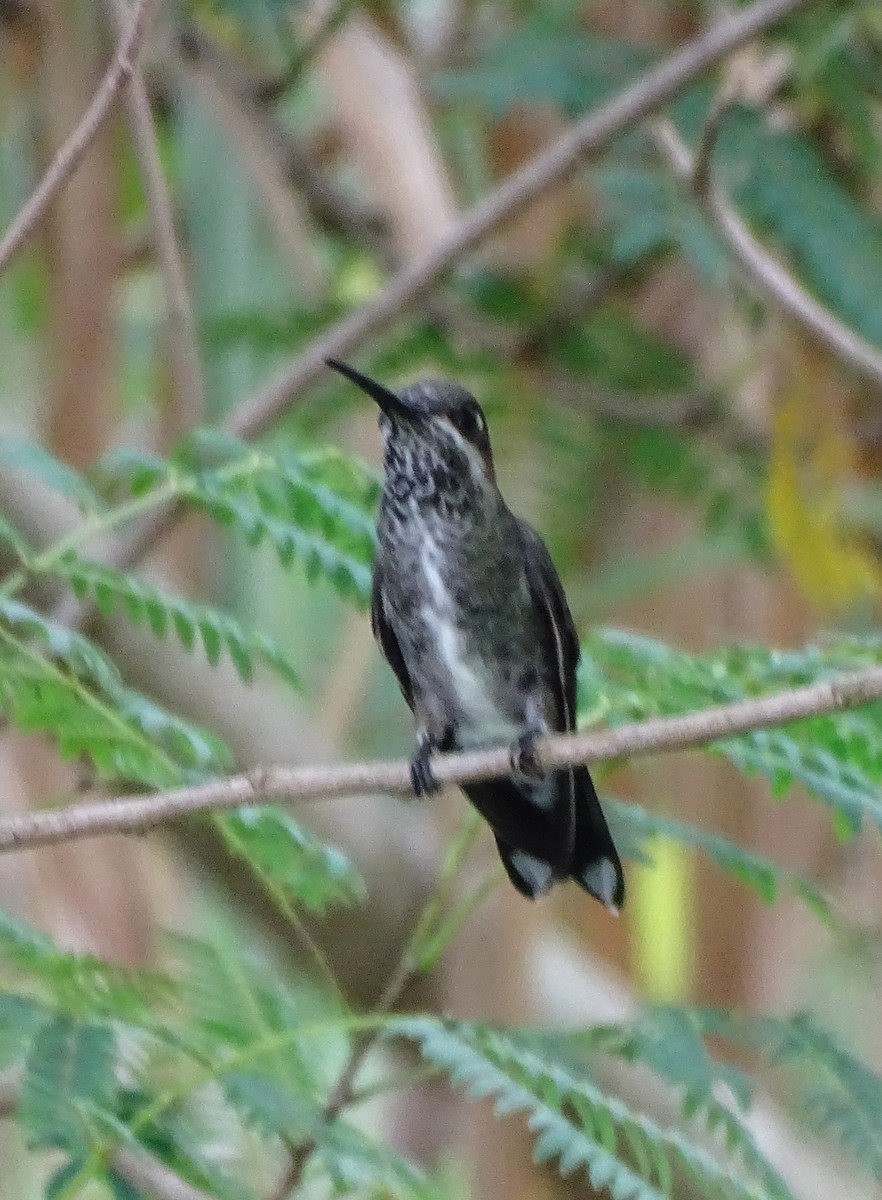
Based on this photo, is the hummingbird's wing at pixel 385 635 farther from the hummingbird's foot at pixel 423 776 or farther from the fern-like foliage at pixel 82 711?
the fern-like foliage at pixel 82 711

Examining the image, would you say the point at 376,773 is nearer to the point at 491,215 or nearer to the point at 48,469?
the point at 48,469

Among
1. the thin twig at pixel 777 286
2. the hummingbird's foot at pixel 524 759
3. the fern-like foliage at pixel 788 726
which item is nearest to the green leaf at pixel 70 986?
the hummingbird's foot at pixel 524 759

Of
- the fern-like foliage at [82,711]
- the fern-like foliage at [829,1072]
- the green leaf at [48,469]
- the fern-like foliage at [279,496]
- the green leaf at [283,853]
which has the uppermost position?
the fern-like foliage at [279,496]

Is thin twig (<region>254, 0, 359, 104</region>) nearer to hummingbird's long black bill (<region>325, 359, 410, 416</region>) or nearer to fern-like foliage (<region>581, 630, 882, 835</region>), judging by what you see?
hummingbird's long black bill (<region>325, 359, 410, 416</region>)

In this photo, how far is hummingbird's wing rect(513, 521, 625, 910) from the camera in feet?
6.31

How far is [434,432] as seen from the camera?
6.56ft

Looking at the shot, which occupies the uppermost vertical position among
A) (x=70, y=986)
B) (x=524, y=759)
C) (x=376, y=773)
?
(x=524, y=759)

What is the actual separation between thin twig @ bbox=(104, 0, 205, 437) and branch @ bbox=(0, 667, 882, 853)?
87 cm

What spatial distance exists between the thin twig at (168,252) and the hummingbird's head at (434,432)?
0.45 meters

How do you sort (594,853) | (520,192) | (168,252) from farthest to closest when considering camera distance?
(520,192), (168,252), (594,853)

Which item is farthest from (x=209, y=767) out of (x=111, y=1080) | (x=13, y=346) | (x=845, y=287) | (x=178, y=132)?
(x=13, y=346)

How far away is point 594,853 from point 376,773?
643 millimetres

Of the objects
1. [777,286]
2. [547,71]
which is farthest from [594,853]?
[547,71]

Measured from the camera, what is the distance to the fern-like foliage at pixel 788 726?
158 centimetres
